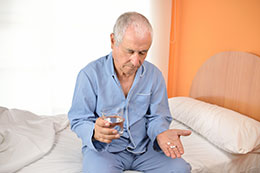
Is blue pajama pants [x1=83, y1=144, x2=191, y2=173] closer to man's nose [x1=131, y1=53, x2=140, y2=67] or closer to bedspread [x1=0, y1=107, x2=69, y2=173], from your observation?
bedspread [x1=0, y1=107, x2=69, y2=173]

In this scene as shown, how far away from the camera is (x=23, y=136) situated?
171cm

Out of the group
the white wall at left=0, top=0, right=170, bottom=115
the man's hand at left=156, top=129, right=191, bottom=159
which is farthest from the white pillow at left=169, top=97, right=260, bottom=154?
the white wall at left=0, top=0, right=170, bottom=115

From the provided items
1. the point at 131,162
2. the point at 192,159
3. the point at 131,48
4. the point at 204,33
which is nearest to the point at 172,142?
the point at 131,162

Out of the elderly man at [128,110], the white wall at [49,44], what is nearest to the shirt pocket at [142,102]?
the elderly man at [128,110]

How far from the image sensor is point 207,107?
2033 mm

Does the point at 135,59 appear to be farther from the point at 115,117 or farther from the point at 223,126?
the point at 223,126

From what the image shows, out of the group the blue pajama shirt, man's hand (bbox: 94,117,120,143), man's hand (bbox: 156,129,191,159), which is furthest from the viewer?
the blue pajama shirt

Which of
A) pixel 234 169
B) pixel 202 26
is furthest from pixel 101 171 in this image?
pixel 202 26

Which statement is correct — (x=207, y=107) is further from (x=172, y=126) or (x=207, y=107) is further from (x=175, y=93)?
(x=175, y=93)

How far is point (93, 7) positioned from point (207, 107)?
1.87 meters

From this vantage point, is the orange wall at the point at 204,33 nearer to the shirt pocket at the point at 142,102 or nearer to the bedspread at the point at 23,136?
the shirt pocket at the point at 142,102

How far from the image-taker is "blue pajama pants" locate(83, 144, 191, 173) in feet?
4.19

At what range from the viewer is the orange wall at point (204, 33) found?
2049 mm

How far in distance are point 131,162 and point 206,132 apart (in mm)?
714
